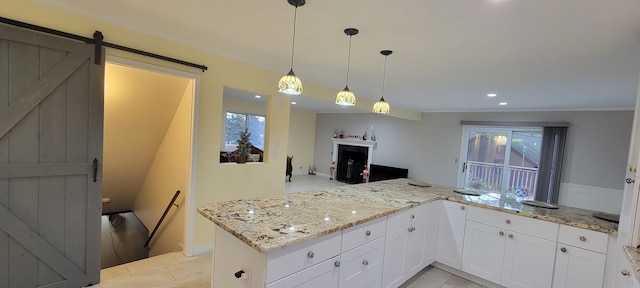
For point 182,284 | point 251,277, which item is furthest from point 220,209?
point 182,284

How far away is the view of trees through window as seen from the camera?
7.27 metres

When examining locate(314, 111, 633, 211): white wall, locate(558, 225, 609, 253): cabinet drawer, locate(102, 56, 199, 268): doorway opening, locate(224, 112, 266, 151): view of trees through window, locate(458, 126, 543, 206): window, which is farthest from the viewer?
locate(224, 112, 266, 151): view of trees through window

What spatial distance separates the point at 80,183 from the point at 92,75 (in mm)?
886

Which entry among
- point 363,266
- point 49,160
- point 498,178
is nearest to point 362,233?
Result: point 363,266

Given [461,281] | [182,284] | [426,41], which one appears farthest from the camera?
[461,281]

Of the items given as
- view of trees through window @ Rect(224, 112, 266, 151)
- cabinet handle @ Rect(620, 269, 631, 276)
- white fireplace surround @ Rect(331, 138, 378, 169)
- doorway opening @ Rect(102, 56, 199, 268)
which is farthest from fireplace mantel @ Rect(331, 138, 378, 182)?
cabinet handle @ Rect(620, 269, 631, 276)

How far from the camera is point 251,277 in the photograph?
4.66 ft

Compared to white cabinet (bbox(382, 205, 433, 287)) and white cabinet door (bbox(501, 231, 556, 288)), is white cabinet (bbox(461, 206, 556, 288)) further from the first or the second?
white cabinet (bbox(382, 205, 433, 287))

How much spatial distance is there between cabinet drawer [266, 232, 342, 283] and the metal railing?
19.4ft

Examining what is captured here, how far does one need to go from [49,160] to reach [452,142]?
707 cm

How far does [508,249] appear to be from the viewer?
2432mm

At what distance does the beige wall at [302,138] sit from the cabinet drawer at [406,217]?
6567 mm

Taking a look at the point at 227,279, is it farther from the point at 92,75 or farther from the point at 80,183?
the point at 92,75

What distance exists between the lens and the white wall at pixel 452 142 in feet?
15.5
